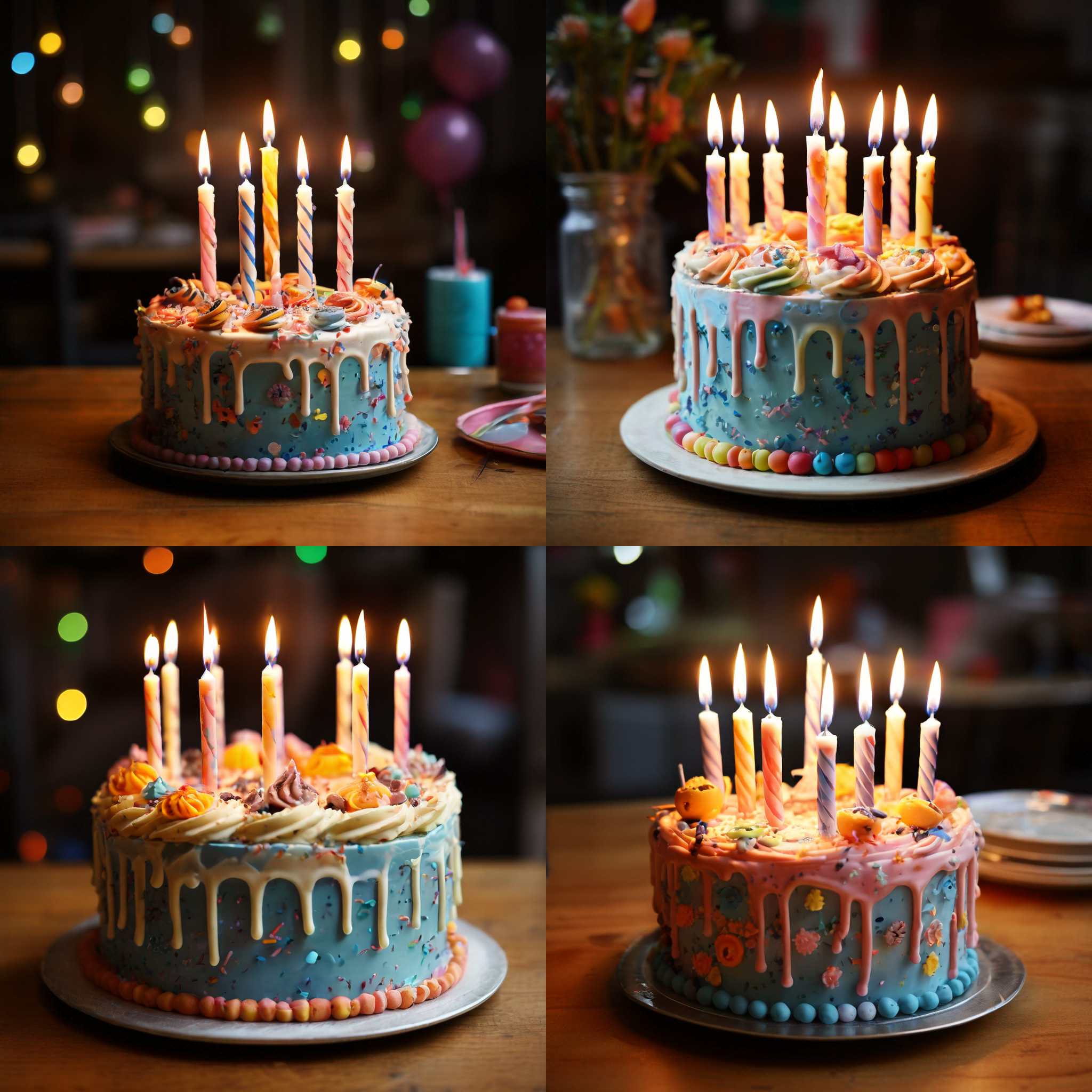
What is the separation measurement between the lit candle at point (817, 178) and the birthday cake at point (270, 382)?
716 mm

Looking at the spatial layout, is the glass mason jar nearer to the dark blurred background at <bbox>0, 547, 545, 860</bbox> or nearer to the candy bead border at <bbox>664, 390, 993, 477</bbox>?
the candy bead border at <bbox>664, 390, 993, 477</bbox>

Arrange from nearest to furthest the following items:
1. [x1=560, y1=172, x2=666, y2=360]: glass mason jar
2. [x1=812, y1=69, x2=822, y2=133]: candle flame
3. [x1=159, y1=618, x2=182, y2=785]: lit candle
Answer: [x1=812, y1=69, x2=822, y2=133]: candle flame
[x1=159, y1=618, x2=182, y2=785]: lit candle
[x1=560, y1=172, x2=666, y2=360]: glass mason jar

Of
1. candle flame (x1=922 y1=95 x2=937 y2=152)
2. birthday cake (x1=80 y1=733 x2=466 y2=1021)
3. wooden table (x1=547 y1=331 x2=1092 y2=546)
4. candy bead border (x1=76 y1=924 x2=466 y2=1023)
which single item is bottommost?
candy bead border (x1=76 y1=924 x2=466 y2=1023)

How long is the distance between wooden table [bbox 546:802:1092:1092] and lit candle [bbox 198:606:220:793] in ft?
2.27

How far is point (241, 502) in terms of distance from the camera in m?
2.48

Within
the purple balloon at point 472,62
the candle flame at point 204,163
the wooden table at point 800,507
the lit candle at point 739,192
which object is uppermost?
the purple balloon at point 472,62

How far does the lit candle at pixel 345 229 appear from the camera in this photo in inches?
102

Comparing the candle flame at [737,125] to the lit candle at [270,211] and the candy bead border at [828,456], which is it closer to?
the candy bead border at [828,456]

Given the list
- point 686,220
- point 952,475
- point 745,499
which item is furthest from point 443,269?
point 952,475

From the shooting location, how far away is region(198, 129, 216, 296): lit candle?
2.58 m

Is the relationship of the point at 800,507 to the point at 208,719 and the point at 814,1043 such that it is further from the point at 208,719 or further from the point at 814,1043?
the point at 208,719

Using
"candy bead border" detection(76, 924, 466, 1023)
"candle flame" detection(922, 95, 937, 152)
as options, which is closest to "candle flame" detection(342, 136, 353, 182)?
"candle flame" detection(922, 95, 937, 152)

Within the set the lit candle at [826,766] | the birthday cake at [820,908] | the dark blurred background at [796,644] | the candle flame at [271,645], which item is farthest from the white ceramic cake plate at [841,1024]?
the dark blurred background at [796,644]

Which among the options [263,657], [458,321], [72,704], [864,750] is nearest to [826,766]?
[864,750]
